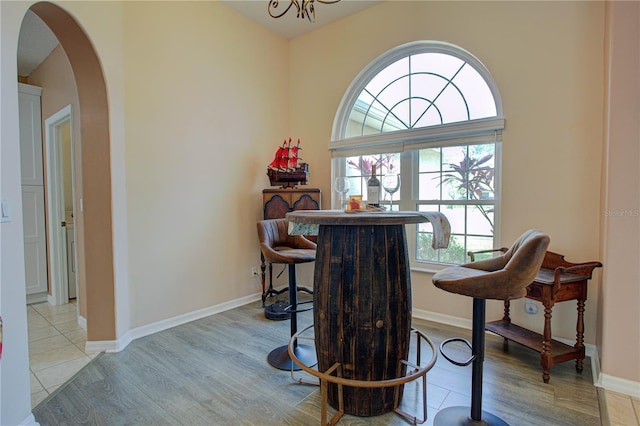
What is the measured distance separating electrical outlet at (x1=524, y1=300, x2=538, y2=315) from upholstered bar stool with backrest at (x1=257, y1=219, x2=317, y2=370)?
1677 millimetres

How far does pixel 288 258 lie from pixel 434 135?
1728 millimetres

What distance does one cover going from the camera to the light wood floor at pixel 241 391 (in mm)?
1665

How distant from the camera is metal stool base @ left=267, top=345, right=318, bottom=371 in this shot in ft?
7.03

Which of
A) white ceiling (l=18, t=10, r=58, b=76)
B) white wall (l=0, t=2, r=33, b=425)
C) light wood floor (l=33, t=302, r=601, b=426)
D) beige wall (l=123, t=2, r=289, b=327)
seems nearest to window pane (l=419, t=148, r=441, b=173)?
light wood floor (l=33, t=302, r=601, b=426)

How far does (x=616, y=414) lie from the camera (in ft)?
5.42

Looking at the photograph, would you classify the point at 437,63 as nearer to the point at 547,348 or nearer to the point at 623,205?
the point at 623,205

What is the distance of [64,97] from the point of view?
3.13 m

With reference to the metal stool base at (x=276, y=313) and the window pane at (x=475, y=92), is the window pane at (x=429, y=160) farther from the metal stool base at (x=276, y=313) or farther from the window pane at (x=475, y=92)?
the metal stool base at (x=276, y=313)

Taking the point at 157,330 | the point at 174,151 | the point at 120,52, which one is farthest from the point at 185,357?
the point at 120,52

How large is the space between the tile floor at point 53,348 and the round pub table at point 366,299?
5.76 feet

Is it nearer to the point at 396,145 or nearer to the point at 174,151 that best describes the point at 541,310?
the point at 396,145

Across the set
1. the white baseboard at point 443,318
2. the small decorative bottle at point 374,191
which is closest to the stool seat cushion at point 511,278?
the small decorative bottle at point 374,191

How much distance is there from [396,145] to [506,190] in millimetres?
1052

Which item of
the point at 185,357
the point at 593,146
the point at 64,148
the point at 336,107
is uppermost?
the point at 336,107
